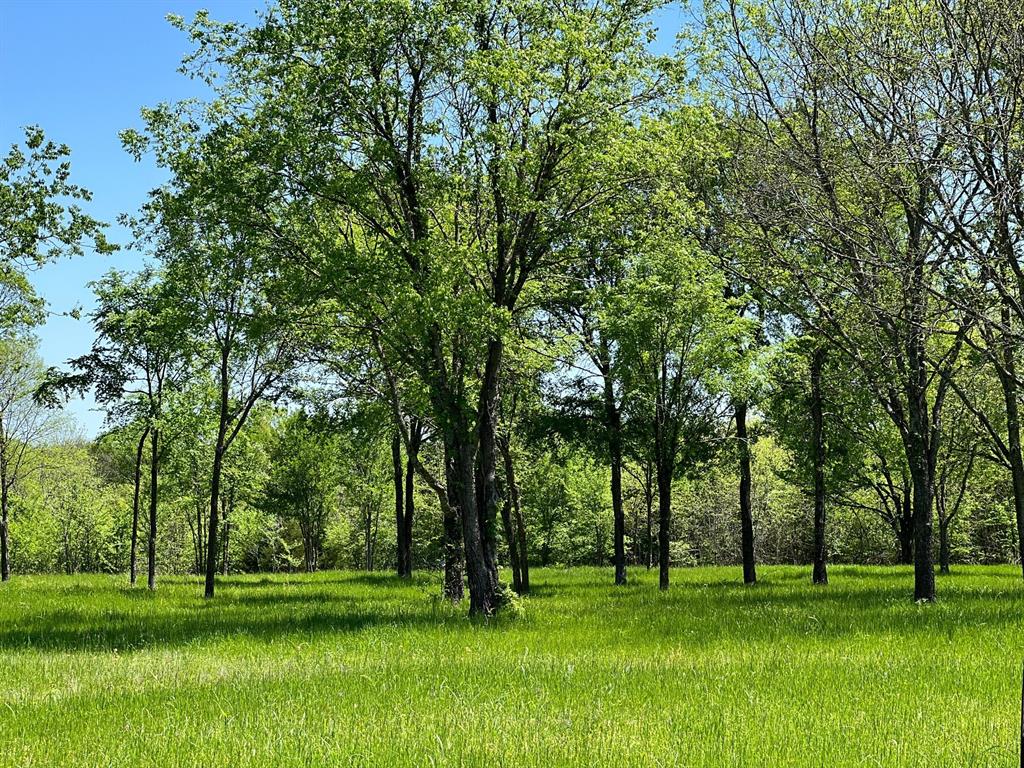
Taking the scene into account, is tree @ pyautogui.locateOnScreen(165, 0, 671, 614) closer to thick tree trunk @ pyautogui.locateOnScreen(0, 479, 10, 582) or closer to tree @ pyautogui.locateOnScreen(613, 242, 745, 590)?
tree @ pyautogui.locateOnScreen(613, 242, 745, 590)

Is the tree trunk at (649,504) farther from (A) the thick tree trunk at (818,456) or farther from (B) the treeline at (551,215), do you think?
(B) the treeline at (551,215)

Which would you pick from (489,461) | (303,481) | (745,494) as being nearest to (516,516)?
(489,461)

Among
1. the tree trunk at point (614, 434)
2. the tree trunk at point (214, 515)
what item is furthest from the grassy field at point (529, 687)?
the tree trunk at point (614, 434)

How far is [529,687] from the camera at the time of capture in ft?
26.9

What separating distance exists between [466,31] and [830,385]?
1533cm

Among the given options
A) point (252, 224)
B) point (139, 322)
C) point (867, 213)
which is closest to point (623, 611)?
point (867, 213)

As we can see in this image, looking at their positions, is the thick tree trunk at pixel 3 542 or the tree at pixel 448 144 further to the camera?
the thick tree trunk at pixel 3 542

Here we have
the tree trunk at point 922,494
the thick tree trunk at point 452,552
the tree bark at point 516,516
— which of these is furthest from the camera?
the tree bark at point 516,516

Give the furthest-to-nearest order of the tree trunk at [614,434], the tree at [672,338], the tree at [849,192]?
the tree trunk at [614,434] < the tree at [672,338] < the tree at [849,192]

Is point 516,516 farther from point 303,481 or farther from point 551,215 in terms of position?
point 303,481

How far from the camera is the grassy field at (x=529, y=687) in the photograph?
5875mm

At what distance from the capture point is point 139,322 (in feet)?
72.7

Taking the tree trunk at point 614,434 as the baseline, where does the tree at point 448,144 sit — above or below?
above

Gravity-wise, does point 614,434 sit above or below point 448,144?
below
